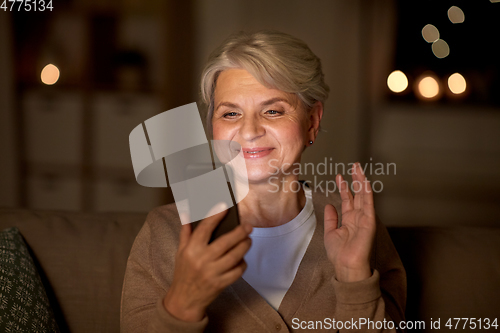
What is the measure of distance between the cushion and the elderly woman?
0.67ft

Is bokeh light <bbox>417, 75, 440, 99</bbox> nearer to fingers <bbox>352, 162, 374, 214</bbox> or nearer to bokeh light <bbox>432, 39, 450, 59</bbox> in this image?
bokeh light <bbox>432, 39, 450, 59</bbox>

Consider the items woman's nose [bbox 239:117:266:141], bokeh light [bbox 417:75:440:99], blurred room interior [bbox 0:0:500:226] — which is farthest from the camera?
bokeh light [bbox 417:75:440:99]

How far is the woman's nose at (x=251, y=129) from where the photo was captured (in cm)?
105

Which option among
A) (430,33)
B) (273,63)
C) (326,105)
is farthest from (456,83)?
(273,63)

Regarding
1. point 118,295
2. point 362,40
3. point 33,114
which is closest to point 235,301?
point 118,295

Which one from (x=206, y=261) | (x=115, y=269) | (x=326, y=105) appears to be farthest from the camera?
(x=326, y=105)

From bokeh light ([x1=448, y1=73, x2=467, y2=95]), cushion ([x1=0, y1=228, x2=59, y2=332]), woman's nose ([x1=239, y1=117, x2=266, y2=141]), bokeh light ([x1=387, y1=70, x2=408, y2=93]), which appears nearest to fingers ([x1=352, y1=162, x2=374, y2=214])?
woman's nose ([x1=239, y1=117, x2=266, y2=141])

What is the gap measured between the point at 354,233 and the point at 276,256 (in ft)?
0.77

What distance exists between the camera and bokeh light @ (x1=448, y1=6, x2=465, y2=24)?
3328 millimetres

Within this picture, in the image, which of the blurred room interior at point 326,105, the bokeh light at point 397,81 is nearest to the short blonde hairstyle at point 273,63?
the blurred room interior at point 326,105

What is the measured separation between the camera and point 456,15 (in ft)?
11.0

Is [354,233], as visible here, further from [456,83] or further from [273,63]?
[456,83]

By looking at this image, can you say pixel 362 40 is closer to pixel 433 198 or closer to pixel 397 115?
pixel 397 115

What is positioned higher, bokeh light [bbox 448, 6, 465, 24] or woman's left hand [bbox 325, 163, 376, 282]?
bokeh light [bbox 448, 6, 465, 24]
